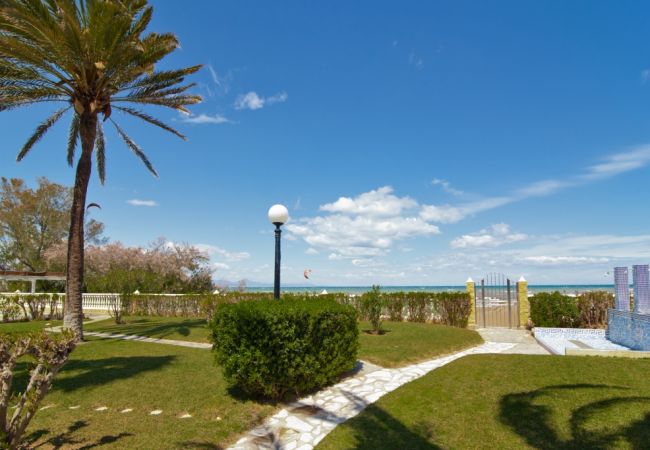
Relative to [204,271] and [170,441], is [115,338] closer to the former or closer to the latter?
[170,441]

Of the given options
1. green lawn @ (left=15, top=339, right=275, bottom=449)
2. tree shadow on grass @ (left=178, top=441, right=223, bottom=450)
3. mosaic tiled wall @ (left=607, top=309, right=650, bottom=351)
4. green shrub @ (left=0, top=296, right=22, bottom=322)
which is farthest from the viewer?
green shrub @ (left=0, top=296, right=22, bottom=322)

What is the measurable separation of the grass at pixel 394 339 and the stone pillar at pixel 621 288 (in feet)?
14.8

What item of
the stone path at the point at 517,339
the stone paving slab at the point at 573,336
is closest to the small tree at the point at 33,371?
the stone path at the point at 517,339

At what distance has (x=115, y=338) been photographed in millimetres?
11805

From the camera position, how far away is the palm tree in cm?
873

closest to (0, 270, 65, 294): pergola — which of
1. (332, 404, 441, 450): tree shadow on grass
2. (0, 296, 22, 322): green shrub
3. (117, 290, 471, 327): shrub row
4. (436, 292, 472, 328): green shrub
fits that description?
(0, 296, 22, 322): green shrub

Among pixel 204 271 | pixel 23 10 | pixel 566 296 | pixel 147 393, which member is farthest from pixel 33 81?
pixel 204 271

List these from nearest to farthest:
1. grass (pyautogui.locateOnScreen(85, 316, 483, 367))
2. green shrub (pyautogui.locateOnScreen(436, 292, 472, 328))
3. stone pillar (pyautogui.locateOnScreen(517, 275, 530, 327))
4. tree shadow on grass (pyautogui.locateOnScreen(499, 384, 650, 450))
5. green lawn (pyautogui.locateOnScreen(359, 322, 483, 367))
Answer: tree shadow on grass (pyautogui.locateOnScreen(499, 384, 650, 450))
green lawn (pyautogui.locateOnScreen(359, 322, 483, 367))
grass (pyautogui.locateOnScreen(85, 316, 483, 367))
stone pillar (pyautogui.locateOnScreen(517, 275, 530, 327))
green shrub (pyautogui.locateOnScreen(436, 292, 472, 328))

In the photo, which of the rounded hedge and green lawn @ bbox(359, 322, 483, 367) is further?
green lawn @ bbox(359, 322, 483, 367)

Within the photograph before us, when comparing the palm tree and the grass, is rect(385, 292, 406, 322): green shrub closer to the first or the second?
the grass

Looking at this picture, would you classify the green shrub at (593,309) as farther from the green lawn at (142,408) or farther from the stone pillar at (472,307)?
the green lawn at (142,408)

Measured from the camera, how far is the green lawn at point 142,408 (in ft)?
14.2

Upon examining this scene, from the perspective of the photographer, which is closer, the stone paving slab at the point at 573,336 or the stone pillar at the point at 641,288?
the stone pillar at the point at 641,288

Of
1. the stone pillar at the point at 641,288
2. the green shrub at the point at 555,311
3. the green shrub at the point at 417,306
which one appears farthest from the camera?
the green shrub at the point at 417,306
